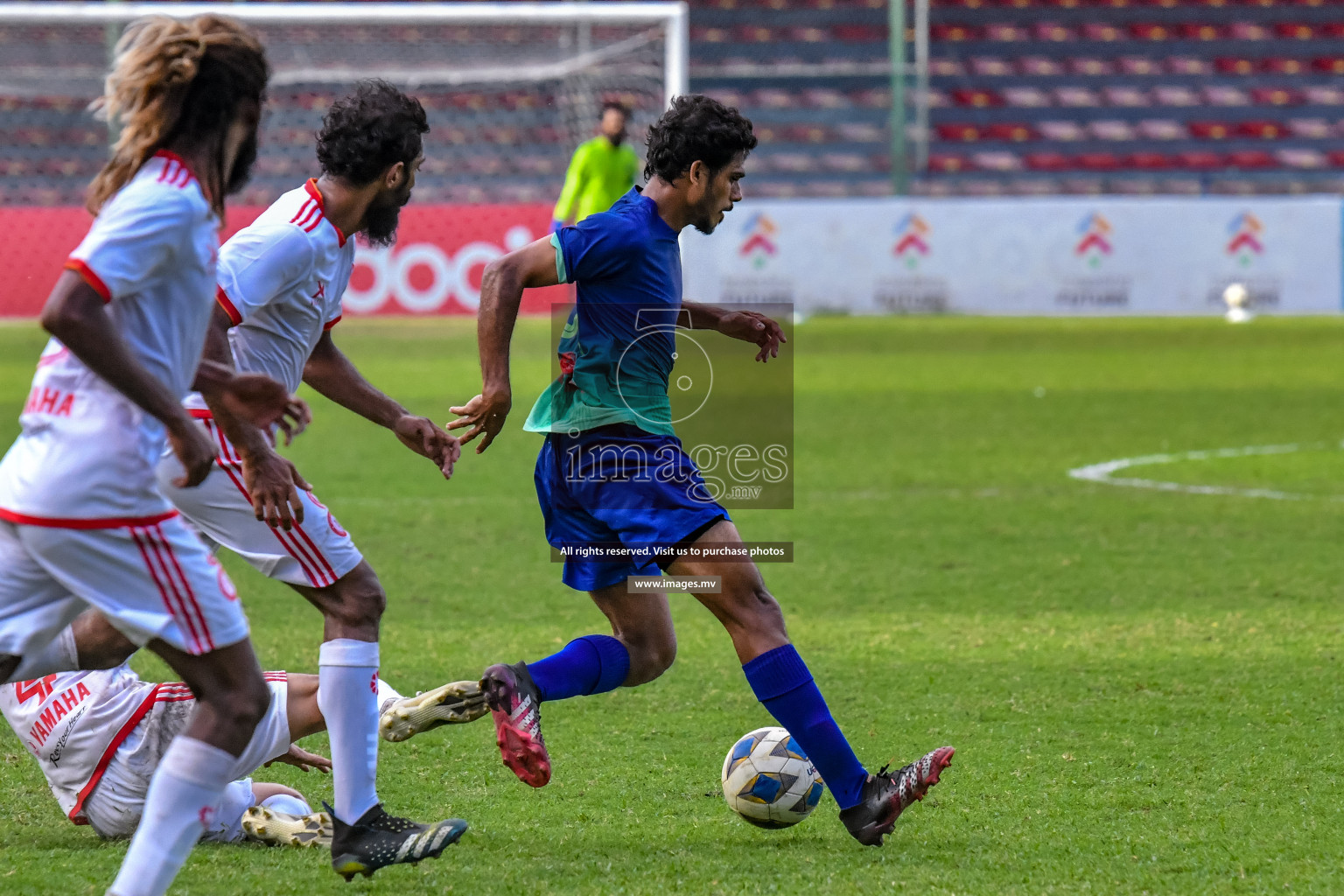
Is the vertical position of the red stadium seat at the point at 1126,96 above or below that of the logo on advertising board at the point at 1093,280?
above

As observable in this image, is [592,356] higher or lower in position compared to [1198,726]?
higher

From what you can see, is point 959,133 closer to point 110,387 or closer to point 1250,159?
point 1250,159

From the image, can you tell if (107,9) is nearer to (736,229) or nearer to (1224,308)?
(736,229)

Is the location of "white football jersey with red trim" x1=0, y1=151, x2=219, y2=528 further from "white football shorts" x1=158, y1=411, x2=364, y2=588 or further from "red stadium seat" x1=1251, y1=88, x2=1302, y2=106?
"red stadium seat" x1=1251, y1=88, x2=1302, y2=106

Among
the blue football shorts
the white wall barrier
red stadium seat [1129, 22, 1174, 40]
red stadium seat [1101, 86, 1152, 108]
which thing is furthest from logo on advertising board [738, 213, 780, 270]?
the blue football shorts

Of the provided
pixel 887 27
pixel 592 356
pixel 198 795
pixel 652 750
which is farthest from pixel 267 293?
→ pixel 887 27

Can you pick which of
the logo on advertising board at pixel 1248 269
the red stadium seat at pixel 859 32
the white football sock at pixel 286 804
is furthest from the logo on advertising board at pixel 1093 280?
the white football sock at pixel 286 804

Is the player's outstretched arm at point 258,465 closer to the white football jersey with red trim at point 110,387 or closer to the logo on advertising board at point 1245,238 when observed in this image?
the white football jersey with red trim at point 110,387

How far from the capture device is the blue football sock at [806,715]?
356cm

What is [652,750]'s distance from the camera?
170 inches

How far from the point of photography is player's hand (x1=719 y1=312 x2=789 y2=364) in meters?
4.28

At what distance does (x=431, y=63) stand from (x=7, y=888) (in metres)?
17.8

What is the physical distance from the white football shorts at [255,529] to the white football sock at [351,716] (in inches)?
6.4

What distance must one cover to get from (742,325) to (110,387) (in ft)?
6.60
